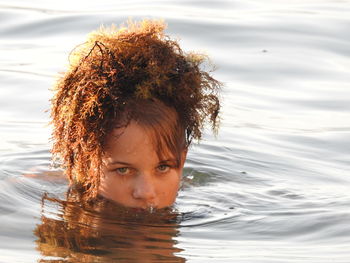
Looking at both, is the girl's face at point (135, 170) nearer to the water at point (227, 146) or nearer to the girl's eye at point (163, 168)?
the girl's eye at point (163, 168)

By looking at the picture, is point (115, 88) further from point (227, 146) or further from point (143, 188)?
point (227, 146)

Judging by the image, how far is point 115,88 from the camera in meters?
5.79

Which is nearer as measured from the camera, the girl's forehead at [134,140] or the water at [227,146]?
the water at [227,146]

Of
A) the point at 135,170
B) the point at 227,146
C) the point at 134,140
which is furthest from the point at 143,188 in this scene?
the point at 227,146

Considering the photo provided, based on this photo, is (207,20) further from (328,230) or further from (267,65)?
(328,230)

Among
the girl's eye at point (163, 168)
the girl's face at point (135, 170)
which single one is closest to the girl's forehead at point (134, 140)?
the girl's face at point (135, 170)

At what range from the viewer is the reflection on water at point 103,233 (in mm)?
5258

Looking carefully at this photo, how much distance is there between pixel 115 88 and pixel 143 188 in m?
0.61

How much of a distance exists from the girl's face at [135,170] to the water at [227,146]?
0.13 meters

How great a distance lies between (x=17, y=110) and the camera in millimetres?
8539

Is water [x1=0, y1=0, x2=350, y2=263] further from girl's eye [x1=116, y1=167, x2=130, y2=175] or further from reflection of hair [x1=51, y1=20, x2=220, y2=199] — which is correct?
reflection of hair [x1=51, y1=20, x2=220, y2=199]

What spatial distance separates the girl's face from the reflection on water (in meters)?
0.09

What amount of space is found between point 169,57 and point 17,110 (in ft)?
9.70

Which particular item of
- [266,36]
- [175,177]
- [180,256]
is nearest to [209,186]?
[175,177]
